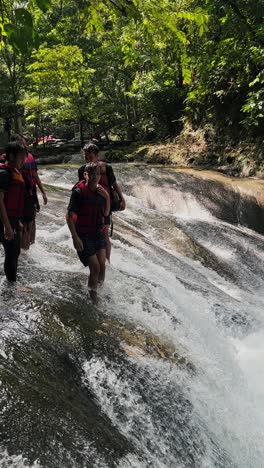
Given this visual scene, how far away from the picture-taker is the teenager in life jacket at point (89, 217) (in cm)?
503

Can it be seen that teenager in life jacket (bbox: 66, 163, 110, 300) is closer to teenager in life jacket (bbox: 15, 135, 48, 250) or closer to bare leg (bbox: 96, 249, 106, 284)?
bare leg (bbox: 96, 249, 106, 284)

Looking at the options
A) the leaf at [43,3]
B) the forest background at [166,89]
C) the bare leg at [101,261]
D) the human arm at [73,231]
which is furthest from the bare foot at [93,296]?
the forest background at [166,89]

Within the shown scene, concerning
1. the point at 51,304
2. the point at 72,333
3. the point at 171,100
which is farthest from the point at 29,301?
the point at 171,100

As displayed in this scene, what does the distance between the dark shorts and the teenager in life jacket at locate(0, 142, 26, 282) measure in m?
0.76

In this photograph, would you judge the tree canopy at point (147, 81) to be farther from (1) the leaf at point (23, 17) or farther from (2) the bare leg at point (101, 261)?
(1) the leaf at point (23, 17)

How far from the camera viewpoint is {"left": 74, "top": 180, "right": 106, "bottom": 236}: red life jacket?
509cm

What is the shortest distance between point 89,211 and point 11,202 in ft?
2.89

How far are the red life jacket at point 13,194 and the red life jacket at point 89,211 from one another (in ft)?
2.08

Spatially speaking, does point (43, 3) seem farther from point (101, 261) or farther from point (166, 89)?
point (166, 89)

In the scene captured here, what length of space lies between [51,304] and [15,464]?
7.18ft

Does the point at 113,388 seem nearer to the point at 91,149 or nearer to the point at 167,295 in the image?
the point at 167,295

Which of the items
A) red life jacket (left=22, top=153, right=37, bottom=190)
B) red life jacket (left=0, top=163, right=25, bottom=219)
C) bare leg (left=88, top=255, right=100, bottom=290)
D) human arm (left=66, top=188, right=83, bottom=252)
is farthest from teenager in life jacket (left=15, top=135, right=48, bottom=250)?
bare leg (left=88, top=255, right=100, bottom=290)

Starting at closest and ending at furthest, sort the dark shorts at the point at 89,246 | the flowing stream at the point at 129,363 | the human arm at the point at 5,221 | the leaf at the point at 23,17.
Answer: the leaf at the point at 23,17 < the flowing stream at the point at 129,363 < the human arm at the point at 5,221 < the dark shorts at the point at 89,246

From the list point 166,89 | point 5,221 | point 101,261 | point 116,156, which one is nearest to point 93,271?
point 101,261
